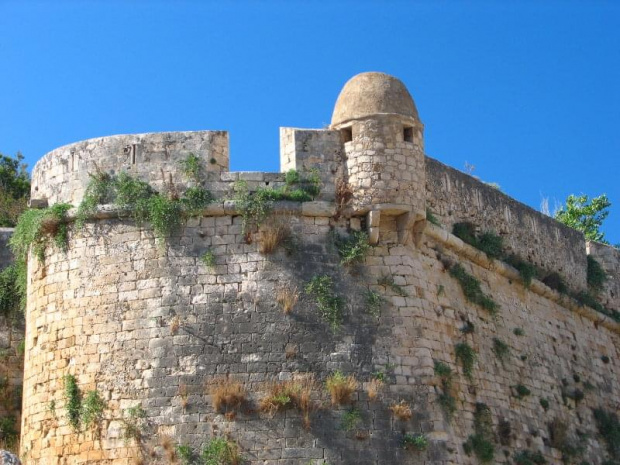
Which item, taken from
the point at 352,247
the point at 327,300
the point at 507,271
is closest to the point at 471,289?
the point at 507,271

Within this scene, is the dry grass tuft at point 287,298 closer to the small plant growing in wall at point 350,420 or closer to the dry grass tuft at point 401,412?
the small plant growing in wall at point 350,420

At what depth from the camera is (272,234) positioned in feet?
49.6

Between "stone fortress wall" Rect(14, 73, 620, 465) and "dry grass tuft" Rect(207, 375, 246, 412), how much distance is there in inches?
3.0

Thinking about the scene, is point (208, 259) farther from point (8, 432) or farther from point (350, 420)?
point (8, 432)

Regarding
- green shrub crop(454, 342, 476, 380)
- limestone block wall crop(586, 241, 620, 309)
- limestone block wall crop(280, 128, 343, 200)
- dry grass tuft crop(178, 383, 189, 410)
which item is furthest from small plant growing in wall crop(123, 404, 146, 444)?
limestone block wall crop(586, 241, 620, 309)

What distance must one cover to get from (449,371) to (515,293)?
12.0ft

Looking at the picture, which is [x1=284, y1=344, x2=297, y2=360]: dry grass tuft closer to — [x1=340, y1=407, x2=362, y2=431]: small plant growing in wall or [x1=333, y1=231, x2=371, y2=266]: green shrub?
[x1=340, y1=407, x2=362, y2=431]: small plant growing in wall

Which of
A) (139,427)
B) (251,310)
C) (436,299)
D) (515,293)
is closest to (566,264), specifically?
(515,293)

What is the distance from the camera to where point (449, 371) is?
50.4ft

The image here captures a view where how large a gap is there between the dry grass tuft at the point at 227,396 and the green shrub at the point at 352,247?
2147 millimetres

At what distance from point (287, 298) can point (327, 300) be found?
501 mm

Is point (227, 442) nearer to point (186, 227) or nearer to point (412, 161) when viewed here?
point (186, 227)

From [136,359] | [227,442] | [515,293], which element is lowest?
[227,442]

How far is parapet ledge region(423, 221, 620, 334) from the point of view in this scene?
54.7 ft
